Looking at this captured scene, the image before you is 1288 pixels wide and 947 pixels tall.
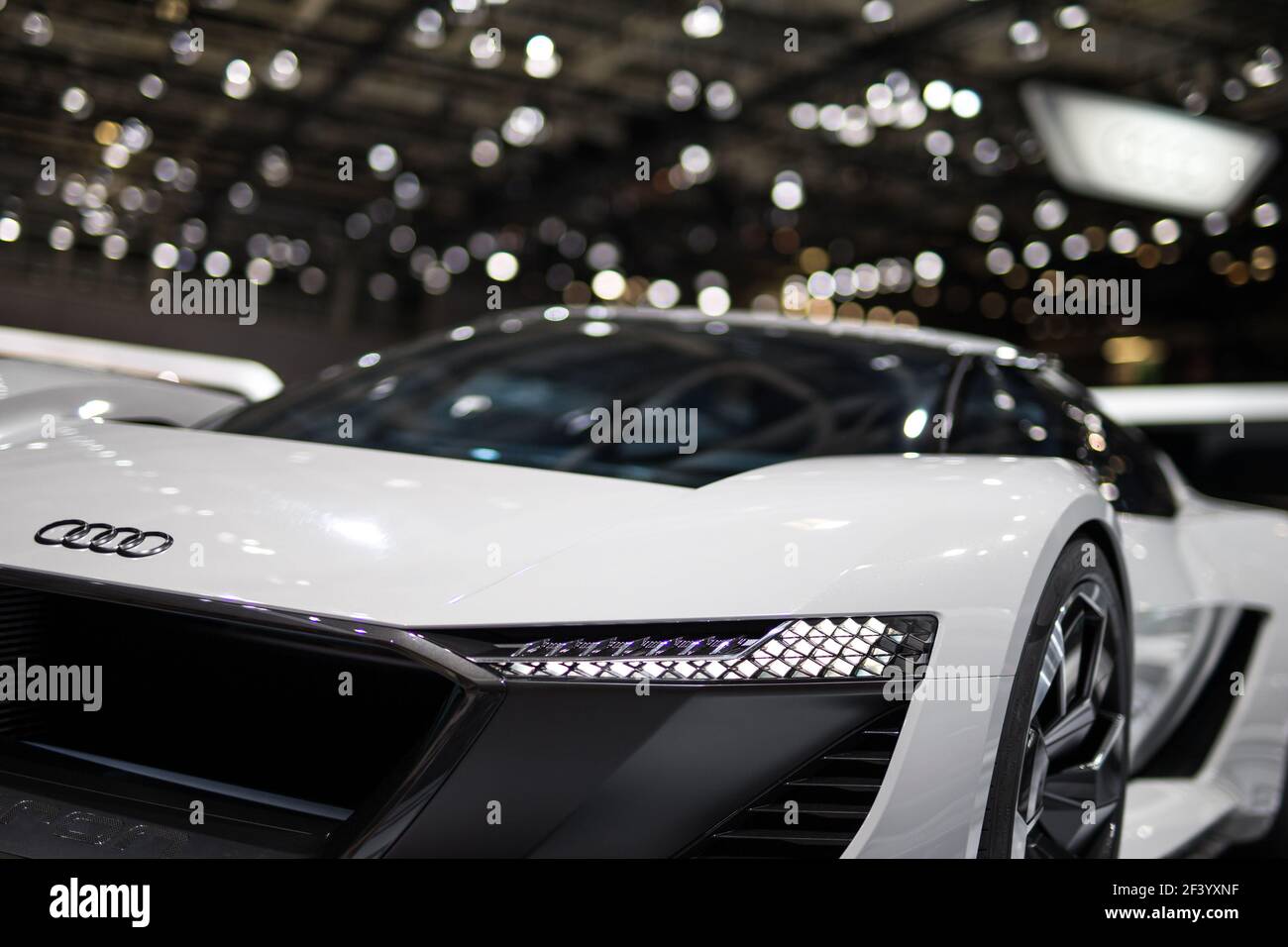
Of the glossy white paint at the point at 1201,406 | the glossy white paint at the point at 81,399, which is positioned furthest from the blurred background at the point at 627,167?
the glossy white paint at the point at 81,399

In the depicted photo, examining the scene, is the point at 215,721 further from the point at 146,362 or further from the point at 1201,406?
the point at 1201,406

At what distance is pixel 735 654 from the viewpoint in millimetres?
1416

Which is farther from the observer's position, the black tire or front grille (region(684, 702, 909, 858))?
the black tire

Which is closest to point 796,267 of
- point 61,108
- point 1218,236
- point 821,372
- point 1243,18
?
point 1218,236

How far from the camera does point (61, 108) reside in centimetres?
1070

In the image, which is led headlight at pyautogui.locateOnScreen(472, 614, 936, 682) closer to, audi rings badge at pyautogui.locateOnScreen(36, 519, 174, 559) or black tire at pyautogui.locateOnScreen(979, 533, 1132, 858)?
black tire at pyautogui.locateOnScreen(979, 533, 1132, 858)

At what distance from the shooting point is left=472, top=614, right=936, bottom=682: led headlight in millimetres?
1374

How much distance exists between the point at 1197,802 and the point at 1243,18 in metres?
10.9

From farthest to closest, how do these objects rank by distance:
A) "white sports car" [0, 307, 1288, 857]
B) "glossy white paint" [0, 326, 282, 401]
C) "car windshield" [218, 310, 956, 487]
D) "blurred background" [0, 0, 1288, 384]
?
"blurred background" [0, 0, 1288, 384] → "glossy white paint" [0, 326, 282, 401] → "car windshield" [218, 310, 956, 487] → "white sports car" [0, 307, 1288, 857]

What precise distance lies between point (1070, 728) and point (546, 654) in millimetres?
969

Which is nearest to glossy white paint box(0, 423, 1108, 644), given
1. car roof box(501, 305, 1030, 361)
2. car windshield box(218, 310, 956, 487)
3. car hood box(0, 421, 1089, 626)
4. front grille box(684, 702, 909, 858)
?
car hood box(0, 421, 1089, 626)

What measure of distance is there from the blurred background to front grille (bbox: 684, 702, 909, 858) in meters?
4.79
